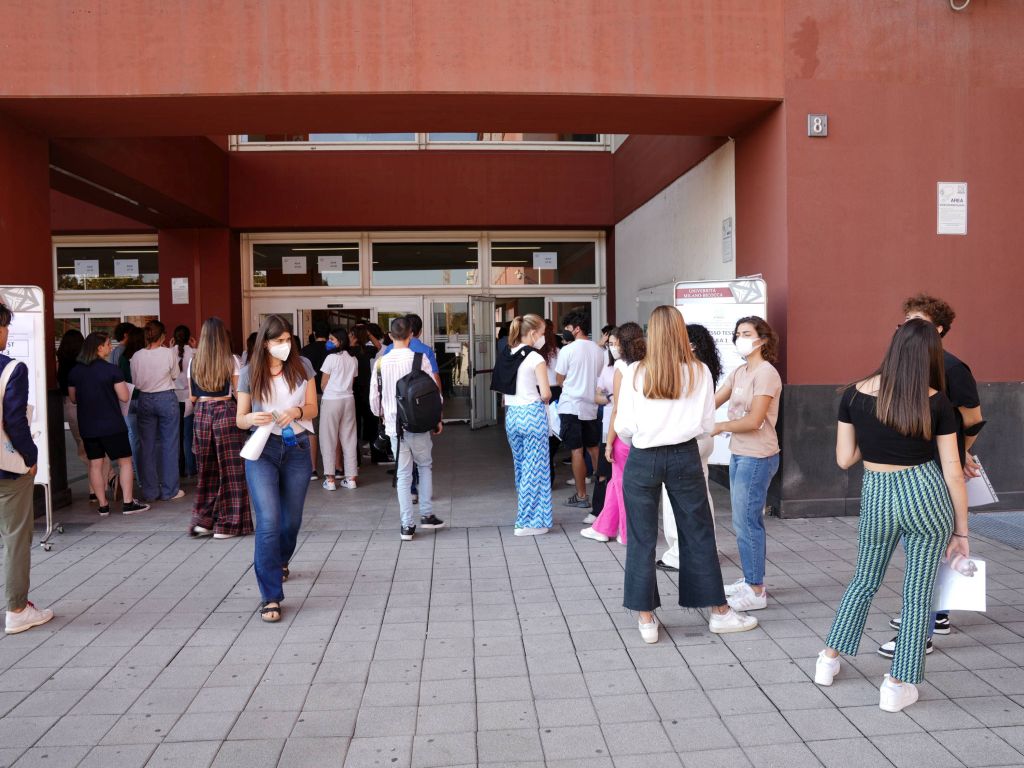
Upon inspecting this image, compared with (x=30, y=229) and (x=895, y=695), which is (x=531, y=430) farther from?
(x=30, y=229)

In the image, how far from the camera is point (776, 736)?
315cm

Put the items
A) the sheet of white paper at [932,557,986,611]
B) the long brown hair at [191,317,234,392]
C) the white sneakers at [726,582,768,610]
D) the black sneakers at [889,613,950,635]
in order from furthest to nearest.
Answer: the long brown hair at [191,317,234,392], the white sneakers at [726,582,768,610], the black sneakers at [889,613,950,635], the sheet of white paper at [932,557,986,611]

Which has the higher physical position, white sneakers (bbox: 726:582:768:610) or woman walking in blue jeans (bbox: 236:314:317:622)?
woman walking in blue jeans (bbox: 236:314:317:622)

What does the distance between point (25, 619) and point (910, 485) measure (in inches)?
172

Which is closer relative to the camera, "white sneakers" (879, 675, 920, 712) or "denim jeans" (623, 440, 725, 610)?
"white sneakers" (879, 675, 920, 712)

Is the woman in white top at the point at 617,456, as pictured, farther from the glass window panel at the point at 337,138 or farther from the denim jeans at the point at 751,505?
the glass window panel at the point at 337,138

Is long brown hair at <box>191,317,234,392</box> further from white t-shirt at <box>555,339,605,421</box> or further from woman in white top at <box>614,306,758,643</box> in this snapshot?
woman in white top at <box>614,306,758,643</box>

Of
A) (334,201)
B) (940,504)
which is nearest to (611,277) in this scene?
(334,201)

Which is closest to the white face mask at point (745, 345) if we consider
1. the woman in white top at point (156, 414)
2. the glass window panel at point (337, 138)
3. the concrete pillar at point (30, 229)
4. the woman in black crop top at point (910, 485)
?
the woman in black crop top at point (910, 485)

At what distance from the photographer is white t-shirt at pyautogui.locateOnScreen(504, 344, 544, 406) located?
620 centimetres

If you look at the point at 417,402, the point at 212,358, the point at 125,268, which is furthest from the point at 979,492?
the point at 125,268

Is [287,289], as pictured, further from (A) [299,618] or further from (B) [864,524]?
(B) [864,524]

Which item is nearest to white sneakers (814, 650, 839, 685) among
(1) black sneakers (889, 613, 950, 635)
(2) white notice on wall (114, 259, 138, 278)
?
(1) black sneakers (889, 613, 950, 635)

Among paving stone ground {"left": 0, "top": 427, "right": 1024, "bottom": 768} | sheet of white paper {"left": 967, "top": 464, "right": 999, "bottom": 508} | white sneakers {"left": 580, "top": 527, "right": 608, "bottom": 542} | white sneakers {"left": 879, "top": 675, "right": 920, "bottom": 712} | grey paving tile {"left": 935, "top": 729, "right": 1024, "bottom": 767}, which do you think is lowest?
paving stone ground {"left": 0, "top": 427, "right": 1024, "bottom": 768}
